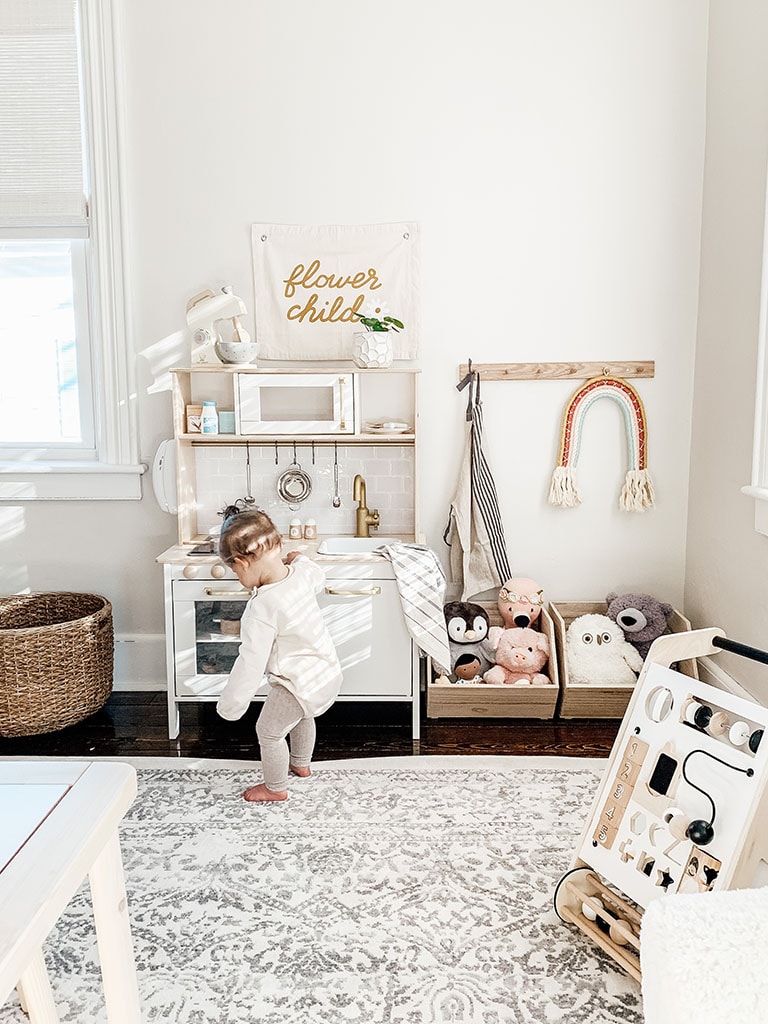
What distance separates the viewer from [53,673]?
308cm

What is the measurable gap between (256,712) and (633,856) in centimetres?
173

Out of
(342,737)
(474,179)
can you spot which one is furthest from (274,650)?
(474,179)

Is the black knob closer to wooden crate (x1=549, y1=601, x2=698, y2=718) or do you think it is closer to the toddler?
the toddler

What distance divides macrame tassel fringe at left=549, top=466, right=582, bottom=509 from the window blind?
1980 mm

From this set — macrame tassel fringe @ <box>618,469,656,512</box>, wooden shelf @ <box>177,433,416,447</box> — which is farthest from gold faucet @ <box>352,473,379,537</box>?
macrame tassel fringe @ <box>618,469,656,512</box>

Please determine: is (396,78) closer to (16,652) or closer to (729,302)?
(729,302)

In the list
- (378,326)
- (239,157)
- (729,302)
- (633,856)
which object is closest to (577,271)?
(729,302)

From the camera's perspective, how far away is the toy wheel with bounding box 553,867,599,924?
198 centimetres

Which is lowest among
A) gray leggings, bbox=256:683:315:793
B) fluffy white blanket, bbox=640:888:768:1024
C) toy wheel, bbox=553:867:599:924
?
toy wheel, bbox=553:867:599:924

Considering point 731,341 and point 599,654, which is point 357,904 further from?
point 731,341

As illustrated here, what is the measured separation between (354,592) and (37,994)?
1640 millimetres

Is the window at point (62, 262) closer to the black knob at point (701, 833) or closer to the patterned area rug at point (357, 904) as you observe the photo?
the patterned area rug at point (357, 904)

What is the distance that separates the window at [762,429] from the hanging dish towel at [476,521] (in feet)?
3.08

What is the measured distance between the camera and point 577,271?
3.36m
